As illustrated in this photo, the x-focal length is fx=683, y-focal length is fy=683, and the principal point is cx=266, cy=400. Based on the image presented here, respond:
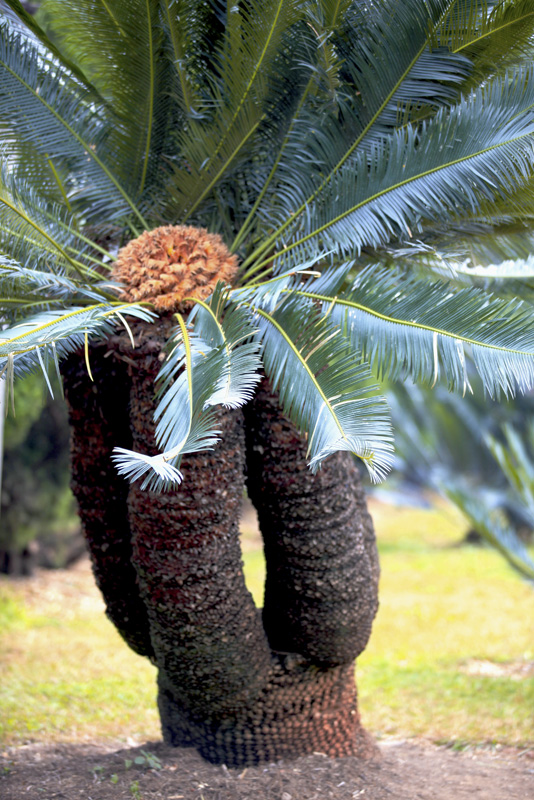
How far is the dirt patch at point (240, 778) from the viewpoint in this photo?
9.18ft

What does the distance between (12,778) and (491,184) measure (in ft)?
10.4

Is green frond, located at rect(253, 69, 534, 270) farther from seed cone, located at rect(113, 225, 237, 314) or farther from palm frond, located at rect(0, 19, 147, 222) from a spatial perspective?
palm frond, located at rect(0, 19, 147, 222)

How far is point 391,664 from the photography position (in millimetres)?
5902

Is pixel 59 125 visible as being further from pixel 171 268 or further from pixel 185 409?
pixel 185 409

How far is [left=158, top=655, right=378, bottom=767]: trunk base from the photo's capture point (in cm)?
310

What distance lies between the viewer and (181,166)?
121 inches

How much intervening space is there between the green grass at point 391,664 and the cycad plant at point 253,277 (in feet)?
4.75

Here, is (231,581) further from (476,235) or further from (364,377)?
(476,235)

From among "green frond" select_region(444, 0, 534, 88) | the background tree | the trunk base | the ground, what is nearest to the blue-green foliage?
"green frond" select_region(444, 0, 534, 88)

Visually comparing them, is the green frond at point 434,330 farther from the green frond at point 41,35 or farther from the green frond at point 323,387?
the green frond at point 41,35

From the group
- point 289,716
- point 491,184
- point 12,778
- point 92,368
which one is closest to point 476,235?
point 491,184

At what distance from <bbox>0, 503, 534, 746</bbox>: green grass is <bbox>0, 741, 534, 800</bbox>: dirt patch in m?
0.74

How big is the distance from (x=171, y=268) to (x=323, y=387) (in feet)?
2.73

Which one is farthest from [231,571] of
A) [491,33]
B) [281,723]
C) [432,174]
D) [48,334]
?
[491,33]
